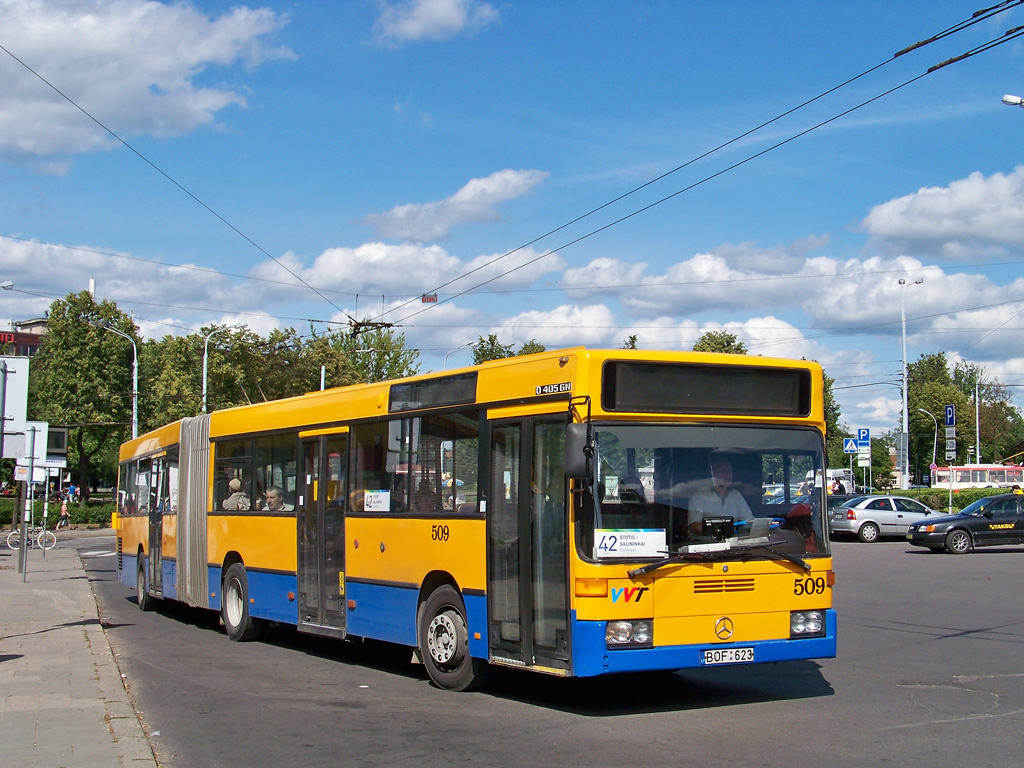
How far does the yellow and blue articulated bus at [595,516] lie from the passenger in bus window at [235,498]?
3291mm

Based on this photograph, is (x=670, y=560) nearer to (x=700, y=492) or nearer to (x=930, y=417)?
(x=700, y=492)

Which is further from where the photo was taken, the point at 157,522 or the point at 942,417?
the point at 942,417

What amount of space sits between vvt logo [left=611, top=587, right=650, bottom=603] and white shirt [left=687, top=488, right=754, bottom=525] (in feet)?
2.18

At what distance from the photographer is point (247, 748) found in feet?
24.1

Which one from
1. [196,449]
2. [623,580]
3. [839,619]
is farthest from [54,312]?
[623,580]

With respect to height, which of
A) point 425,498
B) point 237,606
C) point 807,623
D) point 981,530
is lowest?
point 237,606

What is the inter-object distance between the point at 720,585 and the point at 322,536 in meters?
5.24

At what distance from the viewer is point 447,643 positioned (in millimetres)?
9570

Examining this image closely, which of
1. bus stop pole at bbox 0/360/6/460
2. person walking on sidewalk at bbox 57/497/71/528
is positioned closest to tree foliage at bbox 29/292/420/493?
person walking on sidewalk at bbox 57/497/71/528

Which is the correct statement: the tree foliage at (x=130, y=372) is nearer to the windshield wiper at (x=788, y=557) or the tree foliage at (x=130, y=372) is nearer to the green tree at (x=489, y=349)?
the green tree at (x=489, y=349)

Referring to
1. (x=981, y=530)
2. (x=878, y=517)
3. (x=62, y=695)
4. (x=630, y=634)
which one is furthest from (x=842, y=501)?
(x=62, y=695)

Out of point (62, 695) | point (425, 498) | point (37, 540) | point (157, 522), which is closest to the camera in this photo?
point (62, 695)

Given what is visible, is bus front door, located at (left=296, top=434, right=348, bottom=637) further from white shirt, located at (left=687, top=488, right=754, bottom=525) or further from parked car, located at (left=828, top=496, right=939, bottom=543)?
parked car, located at (left=828, top=496, right=939, bottom=543)

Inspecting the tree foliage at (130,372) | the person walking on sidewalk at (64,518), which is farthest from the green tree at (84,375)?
the person walking on sidewalk at (64,518)
